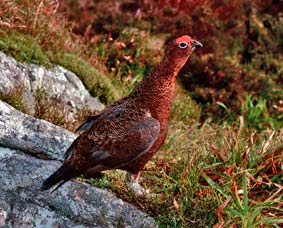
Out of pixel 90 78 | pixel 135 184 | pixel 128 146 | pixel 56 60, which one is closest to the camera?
pixel 128 146

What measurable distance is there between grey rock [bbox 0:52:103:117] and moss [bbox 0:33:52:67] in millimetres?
67

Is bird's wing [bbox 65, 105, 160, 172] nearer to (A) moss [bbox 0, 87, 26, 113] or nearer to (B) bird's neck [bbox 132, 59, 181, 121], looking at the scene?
(B) bird's neck [bbox 132, 59, 181, 121]

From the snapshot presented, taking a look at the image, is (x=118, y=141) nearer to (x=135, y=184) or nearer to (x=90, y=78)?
(x=135, y=184)

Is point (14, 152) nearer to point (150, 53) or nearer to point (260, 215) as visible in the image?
point (260, 215)

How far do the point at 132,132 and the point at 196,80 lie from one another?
452cm

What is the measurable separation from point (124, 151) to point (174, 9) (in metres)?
5.17

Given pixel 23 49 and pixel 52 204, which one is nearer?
pixel 52 204

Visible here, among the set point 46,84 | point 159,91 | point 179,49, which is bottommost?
point 46,84

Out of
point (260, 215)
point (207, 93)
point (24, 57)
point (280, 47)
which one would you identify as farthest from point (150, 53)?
point (260, 215)

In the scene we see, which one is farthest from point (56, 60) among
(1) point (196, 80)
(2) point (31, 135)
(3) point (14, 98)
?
(1) point (196, 80)

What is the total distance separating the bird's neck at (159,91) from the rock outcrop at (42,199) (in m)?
0.72

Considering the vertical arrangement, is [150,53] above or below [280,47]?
below

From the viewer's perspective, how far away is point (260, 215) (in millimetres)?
4516

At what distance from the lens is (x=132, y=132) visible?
4.29 meters
